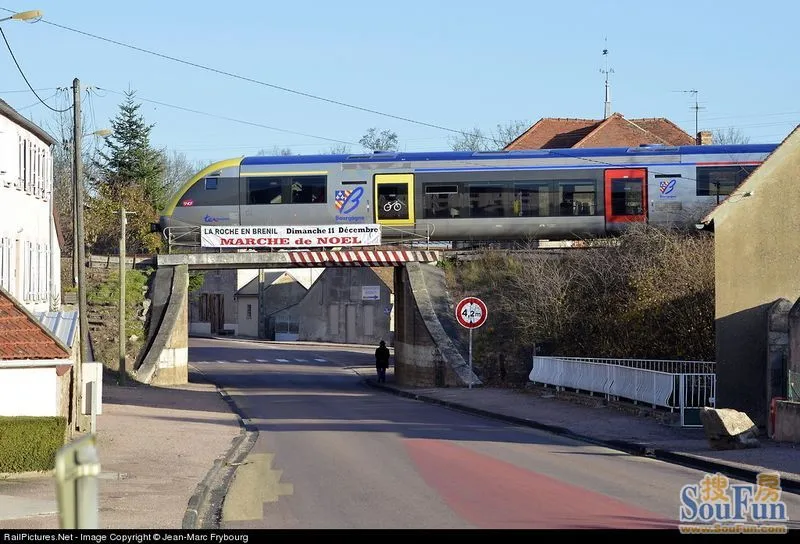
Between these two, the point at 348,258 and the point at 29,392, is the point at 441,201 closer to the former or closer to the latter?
the point at 348,258

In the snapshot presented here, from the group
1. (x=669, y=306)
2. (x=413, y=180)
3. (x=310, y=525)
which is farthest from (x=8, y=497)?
(x=413, y=180)

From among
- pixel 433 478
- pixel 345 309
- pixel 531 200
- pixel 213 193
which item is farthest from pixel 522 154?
pixel 345 309

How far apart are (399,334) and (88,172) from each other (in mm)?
42023

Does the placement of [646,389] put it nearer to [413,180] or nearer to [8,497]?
[8,497]

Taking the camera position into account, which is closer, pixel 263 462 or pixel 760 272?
pixel 263 462

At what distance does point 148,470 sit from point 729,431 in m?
9.28

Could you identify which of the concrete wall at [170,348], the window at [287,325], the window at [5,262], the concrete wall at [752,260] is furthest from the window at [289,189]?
the window at [287,325]

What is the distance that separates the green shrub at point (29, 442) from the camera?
608 inches

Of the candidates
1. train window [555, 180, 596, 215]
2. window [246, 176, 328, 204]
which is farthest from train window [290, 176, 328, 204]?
train window [555, 180, 596, 215]

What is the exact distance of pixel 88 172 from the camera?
7725 cm

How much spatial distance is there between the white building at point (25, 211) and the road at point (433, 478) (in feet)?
25.0

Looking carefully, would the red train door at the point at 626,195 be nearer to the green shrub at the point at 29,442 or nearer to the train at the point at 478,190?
the train at the point at 478,190

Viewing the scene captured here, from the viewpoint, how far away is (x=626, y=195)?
39344 millimetres

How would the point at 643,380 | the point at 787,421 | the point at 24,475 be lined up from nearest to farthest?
the point at 24,475 → the point at 787,421 → the point at 643,380
